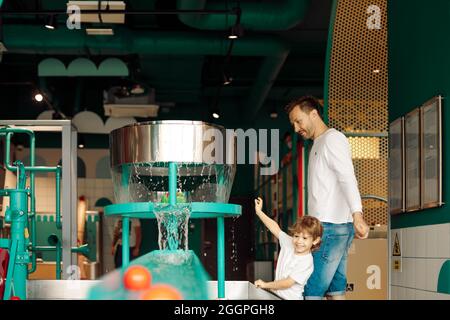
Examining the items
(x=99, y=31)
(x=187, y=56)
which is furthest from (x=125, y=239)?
(x=187, y=56)

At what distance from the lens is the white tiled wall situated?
348 cm

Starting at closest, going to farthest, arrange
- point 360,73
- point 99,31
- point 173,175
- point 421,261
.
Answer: point 173,175 → point 421,261 → point 360,73 → point 99,31

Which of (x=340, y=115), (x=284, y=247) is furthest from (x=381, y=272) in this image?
(x=284, y=247)

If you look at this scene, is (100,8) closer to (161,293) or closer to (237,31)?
(237,31)

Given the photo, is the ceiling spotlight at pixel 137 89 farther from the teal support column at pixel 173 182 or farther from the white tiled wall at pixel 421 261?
the teal support column at pixel 173 182

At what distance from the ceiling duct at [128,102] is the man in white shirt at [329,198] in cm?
643

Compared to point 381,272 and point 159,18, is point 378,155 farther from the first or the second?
point 159,18

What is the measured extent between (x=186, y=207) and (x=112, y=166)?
0.32 meters

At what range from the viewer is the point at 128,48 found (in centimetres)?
764

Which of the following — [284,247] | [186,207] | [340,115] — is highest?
[340,115]

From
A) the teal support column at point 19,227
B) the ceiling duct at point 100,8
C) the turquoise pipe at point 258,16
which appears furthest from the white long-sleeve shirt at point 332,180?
the turquoise pipe at point 258,16

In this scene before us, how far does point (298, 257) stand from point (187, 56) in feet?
21.3

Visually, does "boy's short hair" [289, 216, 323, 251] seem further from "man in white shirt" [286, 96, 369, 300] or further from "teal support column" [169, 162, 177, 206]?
"teal support column" [169, 162, 177, 206]

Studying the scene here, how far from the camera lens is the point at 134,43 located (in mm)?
7680
